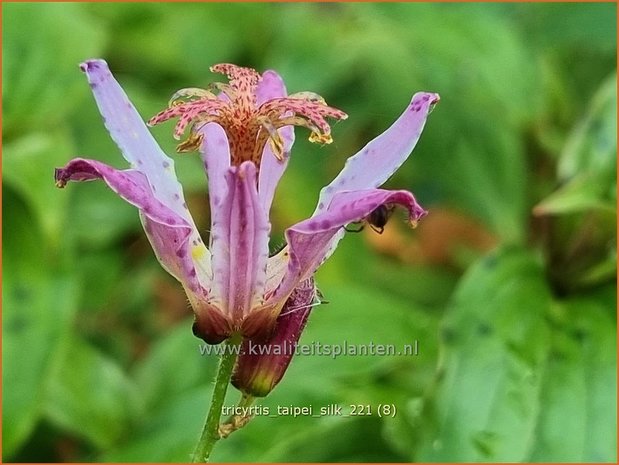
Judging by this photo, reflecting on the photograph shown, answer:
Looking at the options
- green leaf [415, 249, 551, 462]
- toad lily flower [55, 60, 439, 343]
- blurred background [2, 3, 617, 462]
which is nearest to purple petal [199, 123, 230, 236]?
toad lily flower [55, 60, 439, 343]

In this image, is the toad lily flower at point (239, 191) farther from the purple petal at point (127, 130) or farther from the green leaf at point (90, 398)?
the green leaf at point (90, 398)

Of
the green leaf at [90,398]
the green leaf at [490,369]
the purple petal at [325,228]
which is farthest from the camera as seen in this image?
the green leaf at [90,398]

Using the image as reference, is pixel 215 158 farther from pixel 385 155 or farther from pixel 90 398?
pixel 90 398

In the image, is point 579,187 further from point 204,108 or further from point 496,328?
point 204,108

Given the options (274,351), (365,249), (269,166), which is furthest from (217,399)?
(365,249)

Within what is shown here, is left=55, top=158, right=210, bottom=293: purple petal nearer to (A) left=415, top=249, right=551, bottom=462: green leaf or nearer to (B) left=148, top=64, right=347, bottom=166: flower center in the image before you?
(B) left=148, top=64, right=347, bottom=166: flower center

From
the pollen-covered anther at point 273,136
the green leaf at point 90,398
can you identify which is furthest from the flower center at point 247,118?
the green leaf at point 90,398

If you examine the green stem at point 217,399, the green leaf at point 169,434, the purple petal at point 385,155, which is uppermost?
the purple petal at point 385,155

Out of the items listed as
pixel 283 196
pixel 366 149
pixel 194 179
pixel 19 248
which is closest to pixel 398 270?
pixel 283 196
